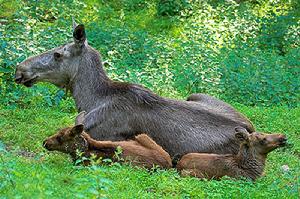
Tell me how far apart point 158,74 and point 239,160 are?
20.7ft

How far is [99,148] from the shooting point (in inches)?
395

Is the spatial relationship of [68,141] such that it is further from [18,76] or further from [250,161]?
[250,161]

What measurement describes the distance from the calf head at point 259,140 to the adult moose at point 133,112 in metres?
0.54

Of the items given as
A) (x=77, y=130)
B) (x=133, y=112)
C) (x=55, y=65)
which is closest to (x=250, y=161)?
(x=133, y=112)

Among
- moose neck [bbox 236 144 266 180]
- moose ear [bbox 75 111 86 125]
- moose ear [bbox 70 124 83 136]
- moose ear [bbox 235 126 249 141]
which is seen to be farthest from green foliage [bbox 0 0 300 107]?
moose neck [bbox 236 144 266 180]

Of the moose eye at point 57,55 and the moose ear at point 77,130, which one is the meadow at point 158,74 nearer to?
the moose ear at point 77,130

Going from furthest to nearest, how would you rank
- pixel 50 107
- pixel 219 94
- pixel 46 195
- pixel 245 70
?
pixel 245 70 < pixel 219 94 < pixel 50 107 < pixel 46 195

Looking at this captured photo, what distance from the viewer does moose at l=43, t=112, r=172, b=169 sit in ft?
32.8

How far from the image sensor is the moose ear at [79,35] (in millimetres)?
11329

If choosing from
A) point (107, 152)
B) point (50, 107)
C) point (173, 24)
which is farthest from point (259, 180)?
point (173, 24)

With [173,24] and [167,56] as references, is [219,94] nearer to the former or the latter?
[167,56]

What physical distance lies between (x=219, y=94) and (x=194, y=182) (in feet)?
21.8

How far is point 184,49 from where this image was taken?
→ 17750 mm

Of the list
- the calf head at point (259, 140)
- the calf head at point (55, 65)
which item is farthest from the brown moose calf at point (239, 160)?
the calf head at point (55, 65)
